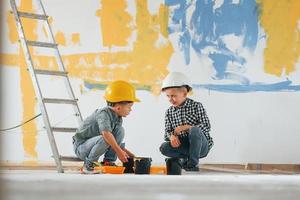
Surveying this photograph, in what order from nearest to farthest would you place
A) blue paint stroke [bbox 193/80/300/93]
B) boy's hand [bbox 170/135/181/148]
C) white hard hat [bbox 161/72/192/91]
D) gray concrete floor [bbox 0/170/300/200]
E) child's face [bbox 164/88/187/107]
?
gray concrete floor [bbox 0/170/300/200]
boy's hand [bbox 170/135/181/148]
child's face [bbox 164/88/187/107]
white hard hat [bbox 161/72/192/91]
blue paint stroke [bbox 193/80/300/93]

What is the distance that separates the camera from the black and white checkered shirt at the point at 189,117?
2.75 meters

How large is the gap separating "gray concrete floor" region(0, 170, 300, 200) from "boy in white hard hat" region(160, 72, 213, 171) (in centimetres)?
174

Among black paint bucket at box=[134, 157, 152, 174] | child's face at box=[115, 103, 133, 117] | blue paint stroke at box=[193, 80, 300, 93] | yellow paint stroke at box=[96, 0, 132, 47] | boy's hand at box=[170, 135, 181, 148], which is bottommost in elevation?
boy's hand at box=[170, 135, 181, 148]

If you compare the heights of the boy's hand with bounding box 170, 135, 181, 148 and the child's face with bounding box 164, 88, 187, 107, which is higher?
the child's face with bounding box 164, 88, 187, 107

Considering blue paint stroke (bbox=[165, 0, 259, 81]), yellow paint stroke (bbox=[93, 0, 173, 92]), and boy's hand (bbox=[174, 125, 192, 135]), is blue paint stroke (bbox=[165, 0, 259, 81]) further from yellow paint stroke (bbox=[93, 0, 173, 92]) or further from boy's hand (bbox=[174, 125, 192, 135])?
boy's hand (bbox=[174, 125, 192, 135])

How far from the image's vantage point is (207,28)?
3508 millimetres

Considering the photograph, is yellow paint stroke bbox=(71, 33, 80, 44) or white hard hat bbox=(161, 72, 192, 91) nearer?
white hard hat bbox=(161, 72, 192, 91)

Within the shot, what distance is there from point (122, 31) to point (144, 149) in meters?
0.85

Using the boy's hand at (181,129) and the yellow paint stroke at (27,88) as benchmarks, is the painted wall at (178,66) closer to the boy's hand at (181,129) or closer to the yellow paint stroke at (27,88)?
the yellow paint stroke at (27,88)

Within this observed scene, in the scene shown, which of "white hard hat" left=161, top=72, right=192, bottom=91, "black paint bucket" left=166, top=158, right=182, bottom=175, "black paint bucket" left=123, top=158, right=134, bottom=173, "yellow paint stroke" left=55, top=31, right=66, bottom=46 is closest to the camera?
"black paint bucket" left=166, top=158, right=182, bottom=175

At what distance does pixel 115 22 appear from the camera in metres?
3.57

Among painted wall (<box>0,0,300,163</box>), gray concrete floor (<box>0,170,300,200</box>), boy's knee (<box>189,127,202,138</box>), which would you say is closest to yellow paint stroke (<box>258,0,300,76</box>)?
painted wall (<box>0,0,300,163</box>)

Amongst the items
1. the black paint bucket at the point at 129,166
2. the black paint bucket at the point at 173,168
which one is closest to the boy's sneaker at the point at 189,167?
the black paint bucket at the point at 129,166

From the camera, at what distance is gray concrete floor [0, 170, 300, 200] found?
75 centimetres
